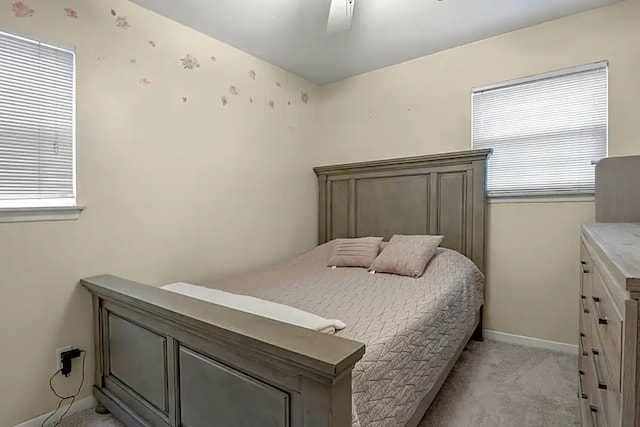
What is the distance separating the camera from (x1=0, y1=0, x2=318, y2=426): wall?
176 centimetres

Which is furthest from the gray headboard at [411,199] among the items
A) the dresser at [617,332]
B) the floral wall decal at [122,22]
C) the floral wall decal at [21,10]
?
the floral wall decal at [21,10]

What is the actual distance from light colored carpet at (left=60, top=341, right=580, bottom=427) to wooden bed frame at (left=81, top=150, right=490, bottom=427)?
0.17 metres

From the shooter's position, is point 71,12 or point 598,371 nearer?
point 598,371

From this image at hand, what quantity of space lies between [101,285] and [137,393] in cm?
57

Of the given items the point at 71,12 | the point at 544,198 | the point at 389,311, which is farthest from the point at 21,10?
the point at 544,198

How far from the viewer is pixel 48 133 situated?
1815 millimetres

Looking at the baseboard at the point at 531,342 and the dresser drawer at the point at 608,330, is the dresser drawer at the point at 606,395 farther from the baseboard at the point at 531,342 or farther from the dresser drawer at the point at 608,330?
the baseboard at the point at 531,342

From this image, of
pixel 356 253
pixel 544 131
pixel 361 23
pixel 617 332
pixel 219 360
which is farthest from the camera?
pixel 356 253

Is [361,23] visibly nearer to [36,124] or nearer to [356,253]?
[356,253]

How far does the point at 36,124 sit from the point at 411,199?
267 centimetres

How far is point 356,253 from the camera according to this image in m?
2.86

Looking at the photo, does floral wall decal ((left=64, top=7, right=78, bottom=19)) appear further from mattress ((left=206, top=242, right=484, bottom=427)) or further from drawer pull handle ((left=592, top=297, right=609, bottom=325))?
drawer pull handle ((left=592, top=297, right=609, bottom=325))

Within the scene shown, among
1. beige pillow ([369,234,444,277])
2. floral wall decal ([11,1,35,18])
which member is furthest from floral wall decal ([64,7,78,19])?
beige pillow ([369,234,444,277])

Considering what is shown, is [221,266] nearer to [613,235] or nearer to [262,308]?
[262,308]
